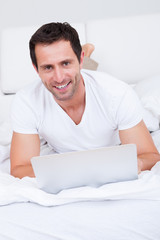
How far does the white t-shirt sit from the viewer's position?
1.45 meters

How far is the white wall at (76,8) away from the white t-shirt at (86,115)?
1.81 m

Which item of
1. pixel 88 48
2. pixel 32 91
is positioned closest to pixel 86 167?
pixel 32 91

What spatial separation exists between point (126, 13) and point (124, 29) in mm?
604

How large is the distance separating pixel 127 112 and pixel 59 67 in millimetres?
315

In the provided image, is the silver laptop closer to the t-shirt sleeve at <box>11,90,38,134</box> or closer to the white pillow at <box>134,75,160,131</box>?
the t-shirt sleeve at <box>11,90,38,134</box>

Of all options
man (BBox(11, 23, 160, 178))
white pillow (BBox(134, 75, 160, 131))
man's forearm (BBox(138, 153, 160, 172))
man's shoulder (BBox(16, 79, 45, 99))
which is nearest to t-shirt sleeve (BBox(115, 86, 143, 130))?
man (BBox(11, 23, 160, 178))

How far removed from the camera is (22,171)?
4.57ft

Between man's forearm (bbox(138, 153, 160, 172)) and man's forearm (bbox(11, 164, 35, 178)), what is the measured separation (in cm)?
40

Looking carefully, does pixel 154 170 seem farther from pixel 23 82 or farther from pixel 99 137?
pixel 23 82

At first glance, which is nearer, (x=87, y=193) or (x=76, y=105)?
(x=87, y=193)

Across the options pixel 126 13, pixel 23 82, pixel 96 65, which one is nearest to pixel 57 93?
pixel 96 65

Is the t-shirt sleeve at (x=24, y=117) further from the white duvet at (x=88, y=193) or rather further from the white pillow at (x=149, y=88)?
the white pillow at (x=149, y=88)

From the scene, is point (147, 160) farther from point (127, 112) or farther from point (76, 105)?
point (76, 105)

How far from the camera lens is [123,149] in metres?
1.00
